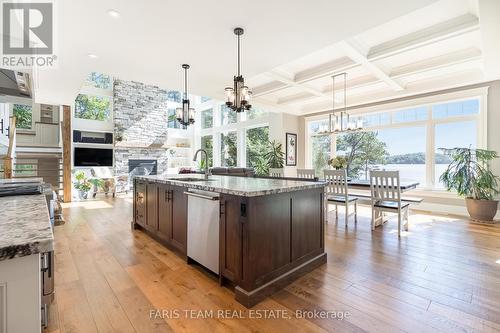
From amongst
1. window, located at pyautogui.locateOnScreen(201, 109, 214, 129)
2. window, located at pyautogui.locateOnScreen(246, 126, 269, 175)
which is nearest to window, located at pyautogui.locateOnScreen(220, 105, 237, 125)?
window, located at pyautogui.locateOnScreen(201, 109, 214, 129)

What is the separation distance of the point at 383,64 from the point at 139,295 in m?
5.03

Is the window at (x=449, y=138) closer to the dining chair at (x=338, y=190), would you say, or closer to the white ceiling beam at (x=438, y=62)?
the white ceiling beam at (x=438, y=62)

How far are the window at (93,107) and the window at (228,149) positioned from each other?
4323 millimetres

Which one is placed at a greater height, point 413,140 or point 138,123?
point 138,123

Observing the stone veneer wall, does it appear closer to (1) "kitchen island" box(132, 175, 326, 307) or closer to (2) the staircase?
(2) the staircase

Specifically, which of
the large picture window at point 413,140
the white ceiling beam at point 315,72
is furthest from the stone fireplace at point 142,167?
the large picture window at point 413,140

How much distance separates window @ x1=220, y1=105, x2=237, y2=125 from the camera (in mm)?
9629

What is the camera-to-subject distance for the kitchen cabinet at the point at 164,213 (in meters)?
2.71

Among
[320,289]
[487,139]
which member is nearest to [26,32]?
[320,289]

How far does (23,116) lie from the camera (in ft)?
23.8

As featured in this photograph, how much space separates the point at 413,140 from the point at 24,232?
674cm

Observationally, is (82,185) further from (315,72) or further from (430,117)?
(430,117)

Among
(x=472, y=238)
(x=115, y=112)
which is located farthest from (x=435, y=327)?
(x=115, y=112)

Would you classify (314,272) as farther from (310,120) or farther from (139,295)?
(310,120)
